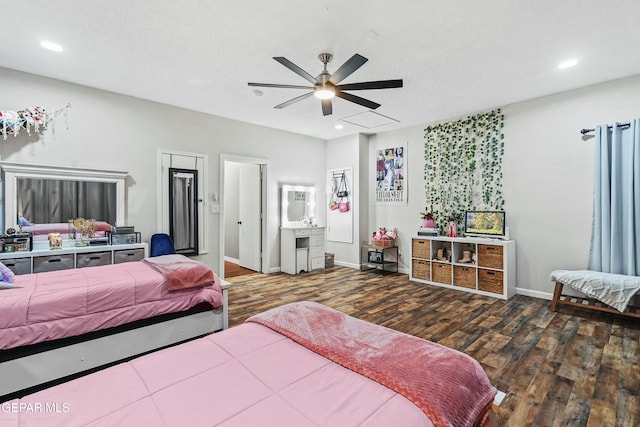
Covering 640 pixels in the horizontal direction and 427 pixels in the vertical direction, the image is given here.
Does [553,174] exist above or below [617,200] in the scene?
above

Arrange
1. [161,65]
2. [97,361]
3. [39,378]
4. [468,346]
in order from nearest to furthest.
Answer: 1. [39,378]
2. [97,361]
3. [468,346]
4. [161,65]

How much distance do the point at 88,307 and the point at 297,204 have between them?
4.23m

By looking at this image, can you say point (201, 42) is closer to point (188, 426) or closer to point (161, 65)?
point (161, 65)

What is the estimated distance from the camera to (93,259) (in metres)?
3.43

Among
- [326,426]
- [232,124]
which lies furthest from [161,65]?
[326,426]

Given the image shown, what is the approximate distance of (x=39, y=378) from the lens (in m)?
2.02

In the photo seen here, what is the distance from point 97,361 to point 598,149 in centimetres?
554

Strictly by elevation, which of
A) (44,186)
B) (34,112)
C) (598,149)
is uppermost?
(34,112)

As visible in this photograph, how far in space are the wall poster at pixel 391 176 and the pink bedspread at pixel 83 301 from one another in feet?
13.1

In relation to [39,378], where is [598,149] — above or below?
above

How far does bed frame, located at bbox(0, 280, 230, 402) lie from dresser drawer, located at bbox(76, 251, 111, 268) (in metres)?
1.53

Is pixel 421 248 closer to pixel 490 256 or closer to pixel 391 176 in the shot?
pixel 490 256

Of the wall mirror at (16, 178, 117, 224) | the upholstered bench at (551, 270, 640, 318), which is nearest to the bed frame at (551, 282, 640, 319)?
the upholstered bench at (551, 270, 640, 318)

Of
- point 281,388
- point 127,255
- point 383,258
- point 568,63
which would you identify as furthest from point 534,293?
point 127,255
